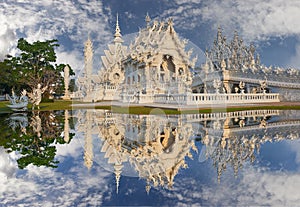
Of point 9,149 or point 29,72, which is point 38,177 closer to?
point 9,149

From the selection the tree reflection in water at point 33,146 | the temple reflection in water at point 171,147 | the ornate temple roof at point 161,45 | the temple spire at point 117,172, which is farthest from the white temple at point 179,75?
the temple spire at point 117,172

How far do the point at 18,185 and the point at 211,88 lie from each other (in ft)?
Answer: 62.7

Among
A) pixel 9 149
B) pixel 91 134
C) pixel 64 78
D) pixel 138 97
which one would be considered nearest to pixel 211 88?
pixel 138 97

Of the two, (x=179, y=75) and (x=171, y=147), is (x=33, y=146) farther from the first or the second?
(x=179, y=75)

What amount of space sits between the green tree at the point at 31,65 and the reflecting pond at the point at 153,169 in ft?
99.1

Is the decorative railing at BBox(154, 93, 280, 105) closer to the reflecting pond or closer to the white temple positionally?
the white temple

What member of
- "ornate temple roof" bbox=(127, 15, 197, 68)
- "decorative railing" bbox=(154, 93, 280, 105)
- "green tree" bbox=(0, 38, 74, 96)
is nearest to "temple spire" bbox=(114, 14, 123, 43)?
"green tree" bbox=(0, 38, 74, 96)

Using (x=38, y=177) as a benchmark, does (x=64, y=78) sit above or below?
above

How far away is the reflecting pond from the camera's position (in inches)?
120

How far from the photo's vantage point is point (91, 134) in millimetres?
7168

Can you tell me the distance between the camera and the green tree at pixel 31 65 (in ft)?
114

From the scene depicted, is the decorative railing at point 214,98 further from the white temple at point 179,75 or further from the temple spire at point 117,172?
the temple spire at point 117,172

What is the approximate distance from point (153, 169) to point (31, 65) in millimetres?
35898

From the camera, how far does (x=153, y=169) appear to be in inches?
158
